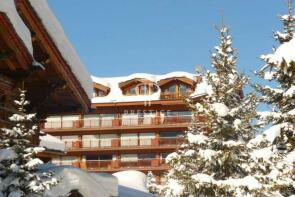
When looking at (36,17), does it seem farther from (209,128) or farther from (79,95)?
(209,128)

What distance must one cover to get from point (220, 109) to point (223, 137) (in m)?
0.86

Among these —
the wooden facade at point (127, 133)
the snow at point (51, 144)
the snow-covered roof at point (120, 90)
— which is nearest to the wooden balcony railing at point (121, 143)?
the wooden facade at point (127, 133)

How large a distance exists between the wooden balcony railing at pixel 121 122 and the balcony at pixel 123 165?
12.5 ft

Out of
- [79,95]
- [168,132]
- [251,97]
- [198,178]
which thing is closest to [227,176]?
[198,178]

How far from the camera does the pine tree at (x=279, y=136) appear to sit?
32.9 feet

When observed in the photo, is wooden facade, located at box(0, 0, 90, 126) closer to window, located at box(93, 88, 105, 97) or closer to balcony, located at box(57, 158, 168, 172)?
balcony, located at box(57, 158, 168, 172)

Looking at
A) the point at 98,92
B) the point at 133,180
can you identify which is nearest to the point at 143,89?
the point at 98,92

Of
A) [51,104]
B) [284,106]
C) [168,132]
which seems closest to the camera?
[51,104]

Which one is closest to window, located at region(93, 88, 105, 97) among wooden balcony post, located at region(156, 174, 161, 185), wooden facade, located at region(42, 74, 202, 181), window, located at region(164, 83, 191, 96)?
wooden facade, located at region(42, 74, 202, 181)

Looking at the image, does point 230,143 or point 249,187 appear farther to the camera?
point 230,143

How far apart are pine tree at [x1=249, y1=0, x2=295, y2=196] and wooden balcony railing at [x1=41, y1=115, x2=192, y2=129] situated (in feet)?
116

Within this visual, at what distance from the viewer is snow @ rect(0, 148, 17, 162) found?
20.4 ft

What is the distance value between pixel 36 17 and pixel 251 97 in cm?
764

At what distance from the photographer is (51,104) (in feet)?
41.4
